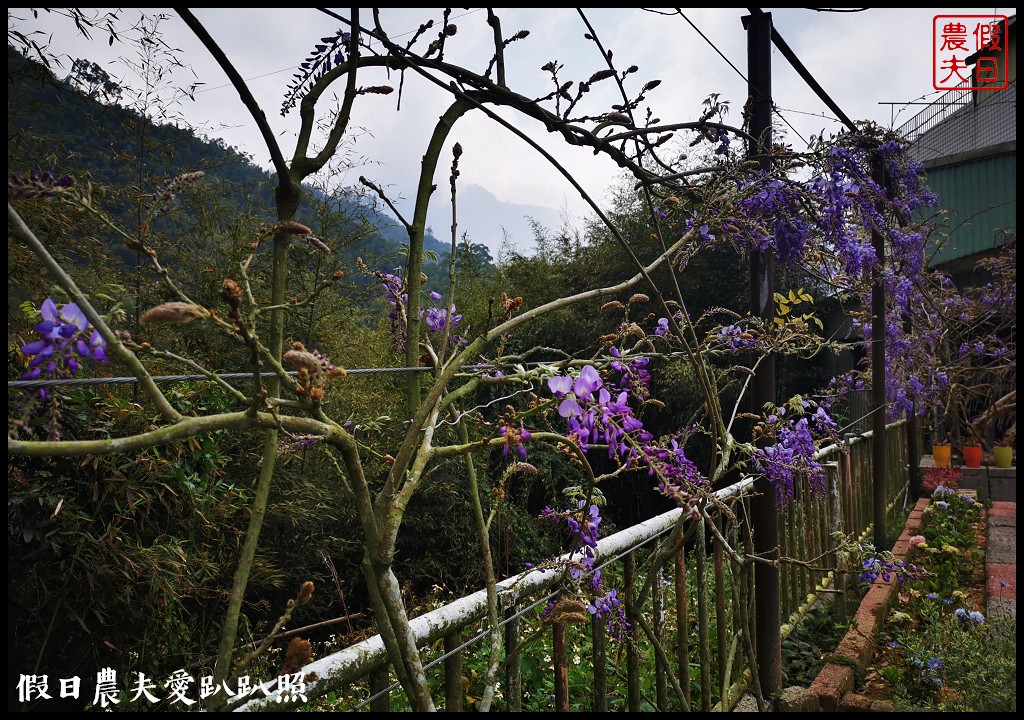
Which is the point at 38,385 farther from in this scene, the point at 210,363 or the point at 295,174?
the point at 210,363

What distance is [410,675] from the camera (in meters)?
0.89

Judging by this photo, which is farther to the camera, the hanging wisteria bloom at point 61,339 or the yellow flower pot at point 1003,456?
the yellow flower pot at point 1003,456

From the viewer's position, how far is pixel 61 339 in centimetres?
69

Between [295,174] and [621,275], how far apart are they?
24.9 ft

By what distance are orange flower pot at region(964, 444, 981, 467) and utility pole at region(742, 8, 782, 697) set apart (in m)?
5.23

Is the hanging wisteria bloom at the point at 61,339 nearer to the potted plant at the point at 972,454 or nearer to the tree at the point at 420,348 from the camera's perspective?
the tree at the point at 420,348

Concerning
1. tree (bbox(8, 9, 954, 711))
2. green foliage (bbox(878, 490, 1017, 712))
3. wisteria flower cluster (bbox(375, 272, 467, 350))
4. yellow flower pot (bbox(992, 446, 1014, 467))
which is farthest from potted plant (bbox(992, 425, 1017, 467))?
wisteria flower cluster (bbox(375, 272, 467, 350))

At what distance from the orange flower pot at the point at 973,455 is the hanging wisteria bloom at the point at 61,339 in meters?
7.25

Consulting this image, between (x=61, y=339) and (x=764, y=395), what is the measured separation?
1942mm

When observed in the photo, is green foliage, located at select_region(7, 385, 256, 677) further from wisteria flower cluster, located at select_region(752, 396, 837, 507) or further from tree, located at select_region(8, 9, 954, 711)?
wisteria flower cluster, located at select_region(752, 396, 837, 507)

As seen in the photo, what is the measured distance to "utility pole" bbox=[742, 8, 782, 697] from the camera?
205cm

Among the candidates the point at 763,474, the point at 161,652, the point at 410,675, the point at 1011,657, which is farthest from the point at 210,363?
the point at 1011,657

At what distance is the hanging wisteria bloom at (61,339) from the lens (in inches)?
26.5

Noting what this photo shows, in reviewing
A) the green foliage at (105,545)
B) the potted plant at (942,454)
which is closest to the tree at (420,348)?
the green foliage at (105,545)
